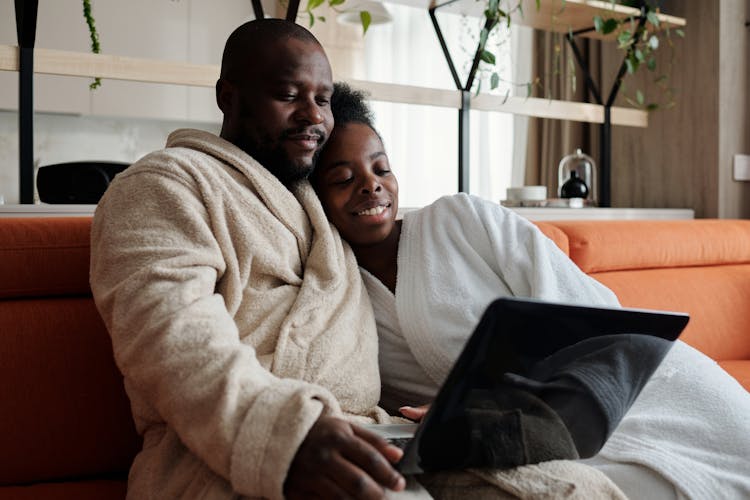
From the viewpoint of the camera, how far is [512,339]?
795mm

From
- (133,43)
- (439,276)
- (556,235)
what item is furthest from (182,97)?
(439,276)

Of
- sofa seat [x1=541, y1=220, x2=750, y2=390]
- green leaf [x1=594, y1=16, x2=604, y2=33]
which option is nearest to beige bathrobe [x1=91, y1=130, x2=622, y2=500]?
sofa seat [x1=541, y1=220, x2=750, y2=390]

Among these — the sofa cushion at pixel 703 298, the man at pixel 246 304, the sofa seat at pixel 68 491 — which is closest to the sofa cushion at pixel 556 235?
the sofa cushion at pixel 703 298

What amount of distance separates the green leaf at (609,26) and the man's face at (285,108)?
1.68 m

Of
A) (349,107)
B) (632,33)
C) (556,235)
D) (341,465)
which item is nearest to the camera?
(341,465)

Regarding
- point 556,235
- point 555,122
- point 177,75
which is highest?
point 555,122

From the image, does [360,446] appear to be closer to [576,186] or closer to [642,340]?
[642,340]

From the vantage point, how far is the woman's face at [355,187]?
1.31 meters

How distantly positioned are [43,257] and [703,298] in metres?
1.71

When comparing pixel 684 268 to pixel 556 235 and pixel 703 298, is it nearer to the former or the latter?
pixel 703 298

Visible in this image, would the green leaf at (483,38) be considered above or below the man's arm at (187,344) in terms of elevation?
above

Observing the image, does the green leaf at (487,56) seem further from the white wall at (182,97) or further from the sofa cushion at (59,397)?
the sofa cushion at (59,397)

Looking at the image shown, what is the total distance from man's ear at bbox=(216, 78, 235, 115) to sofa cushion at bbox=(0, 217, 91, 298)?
317mm

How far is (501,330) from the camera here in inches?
30.5
